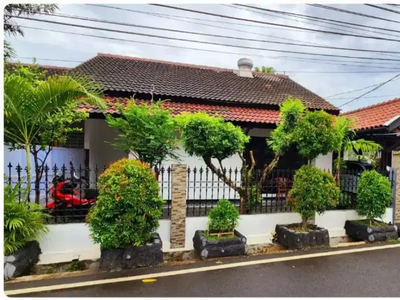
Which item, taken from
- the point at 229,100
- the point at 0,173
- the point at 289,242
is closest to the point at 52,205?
the point at 0,173

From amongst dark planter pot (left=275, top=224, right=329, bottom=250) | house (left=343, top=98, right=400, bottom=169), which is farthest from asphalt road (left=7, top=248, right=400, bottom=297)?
house (left=343, top=98, right=400, bottom=169)

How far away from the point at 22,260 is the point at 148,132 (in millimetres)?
2761

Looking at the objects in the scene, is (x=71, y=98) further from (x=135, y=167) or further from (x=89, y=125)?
(x=89, y=125)

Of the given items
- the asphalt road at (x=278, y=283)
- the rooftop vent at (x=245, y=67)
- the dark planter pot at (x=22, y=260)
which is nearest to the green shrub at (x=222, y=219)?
the asphalt road at (x=278, y=283)

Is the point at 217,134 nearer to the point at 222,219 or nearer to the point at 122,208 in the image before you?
the point at 222,219

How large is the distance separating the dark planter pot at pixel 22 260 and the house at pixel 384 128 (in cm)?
805

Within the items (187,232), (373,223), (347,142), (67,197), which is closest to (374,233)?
(373,223)

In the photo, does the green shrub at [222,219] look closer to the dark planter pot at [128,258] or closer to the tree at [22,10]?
the dark planter pot at [128,258]

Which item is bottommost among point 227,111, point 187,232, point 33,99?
point 187,232

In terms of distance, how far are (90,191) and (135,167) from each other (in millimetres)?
2091

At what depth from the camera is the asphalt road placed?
328 centimetres

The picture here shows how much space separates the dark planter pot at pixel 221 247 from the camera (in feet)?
14.5

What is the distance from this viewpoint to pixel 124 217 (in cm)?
388

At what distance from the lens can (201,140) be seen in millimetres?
4902
